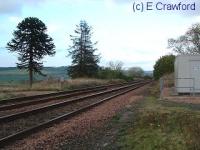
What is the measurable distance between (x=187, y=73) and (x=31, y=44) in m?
48.3

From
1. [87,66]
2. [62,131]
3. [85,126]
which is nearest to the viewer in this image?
[62,131]

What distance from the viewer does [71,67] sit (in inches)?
3649

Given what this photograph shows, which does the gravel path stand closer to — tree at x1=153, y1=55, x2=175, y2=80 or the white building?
the white building

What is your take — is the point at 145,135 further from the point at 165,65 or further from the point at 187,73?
the point at 165,65

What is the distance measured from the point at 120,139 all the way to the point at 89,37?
8392 centimetres

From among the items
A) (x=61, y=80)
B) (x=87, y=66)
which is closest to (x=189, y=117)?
(x=61, y=80)

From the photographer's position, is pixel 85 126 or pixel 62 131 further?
pixel 85 126

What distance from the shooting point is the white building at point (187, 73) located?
30.4 m

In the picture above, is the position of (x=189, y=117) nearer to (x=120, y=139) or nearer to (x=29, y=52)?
(x=120, y=139)

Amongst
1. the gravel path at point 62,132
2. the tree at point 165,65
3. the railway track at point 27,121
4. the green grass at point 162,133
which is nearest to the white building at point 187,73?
the railway track at point 27,121

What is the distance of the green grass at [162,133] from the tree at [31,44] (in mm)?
59196

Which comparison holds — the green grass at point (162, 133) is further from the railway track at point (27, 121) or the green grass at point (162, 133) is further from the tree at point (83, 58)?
the tree at point (83, 58)

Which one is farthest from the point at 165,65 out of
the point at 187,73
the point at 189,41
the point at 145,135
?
the point at 145,135

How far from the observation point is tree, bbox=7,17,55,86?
75.7 metres
